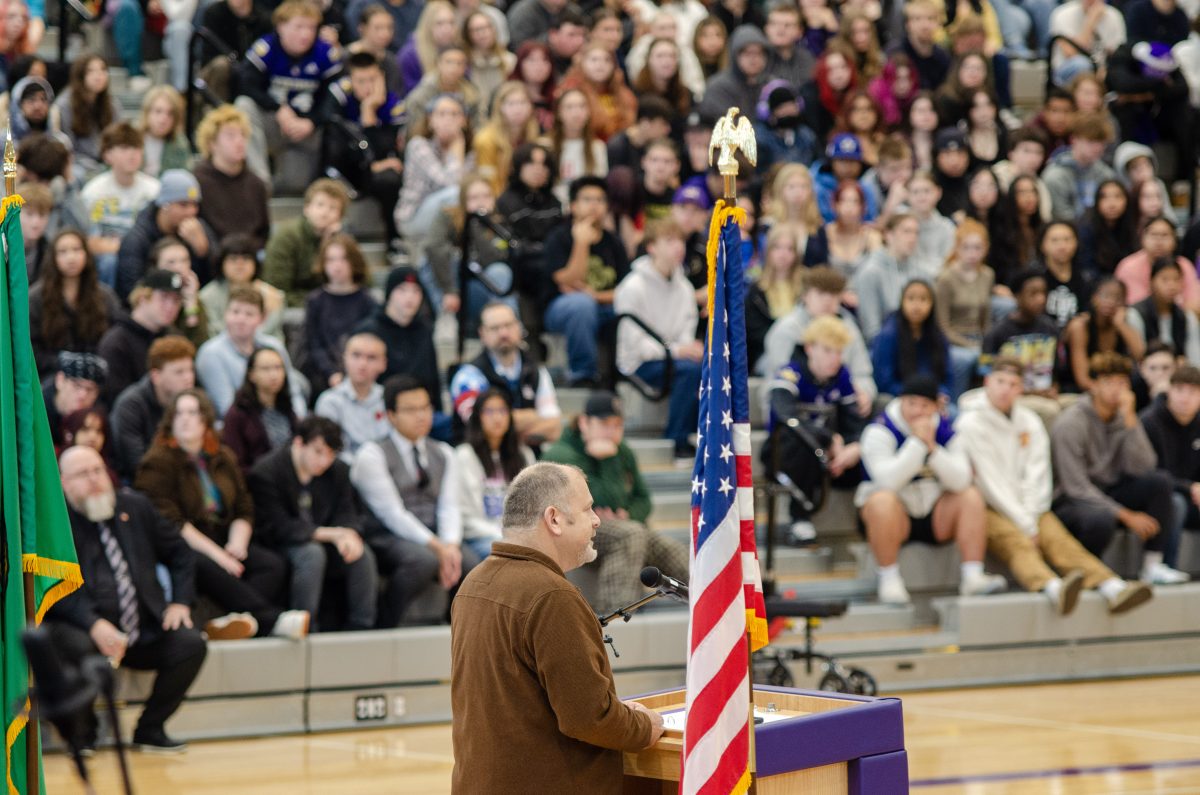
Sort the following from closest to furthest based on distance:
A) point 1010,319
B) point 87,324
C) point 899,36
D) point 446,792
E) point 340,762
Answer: point 446,792
point 340,762
point 87,324
point 1010,319
point 899,36

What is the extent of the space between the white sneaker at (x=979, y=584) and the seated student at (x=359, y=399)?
3321 mm

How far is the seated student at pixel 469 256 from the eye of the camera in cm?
1118

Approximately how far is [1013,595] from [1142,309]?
2876 mm

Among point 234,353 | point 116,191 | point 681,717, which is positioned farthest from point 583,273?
point 681,717

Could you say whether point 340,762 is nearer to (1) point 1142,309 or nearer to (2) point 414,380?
(2) point 414,380

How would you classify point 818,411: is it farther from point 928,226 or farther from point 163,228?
point 163,228

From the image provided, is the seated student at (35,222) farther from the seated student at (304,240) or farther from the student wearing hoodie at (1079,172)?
the student wearing hoodie at (1079,172)

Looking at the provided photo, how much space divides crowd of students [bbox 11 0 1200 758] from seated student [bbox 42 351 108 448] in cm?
2

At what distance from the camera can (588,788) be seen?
473 centimetres

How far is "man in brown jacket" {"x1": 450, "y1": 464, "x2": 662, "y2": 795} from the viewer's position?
4.61 m

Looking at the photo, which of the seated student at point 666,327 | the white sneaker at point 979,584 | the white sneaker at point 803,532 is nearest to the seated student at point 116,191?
the seated student at point 666,327

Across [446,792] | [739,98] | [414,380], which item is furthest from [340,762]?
[739,98]

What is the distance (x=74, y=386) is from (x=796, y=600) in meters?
3.65

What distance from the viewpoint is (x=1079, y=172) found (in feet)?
45.6
